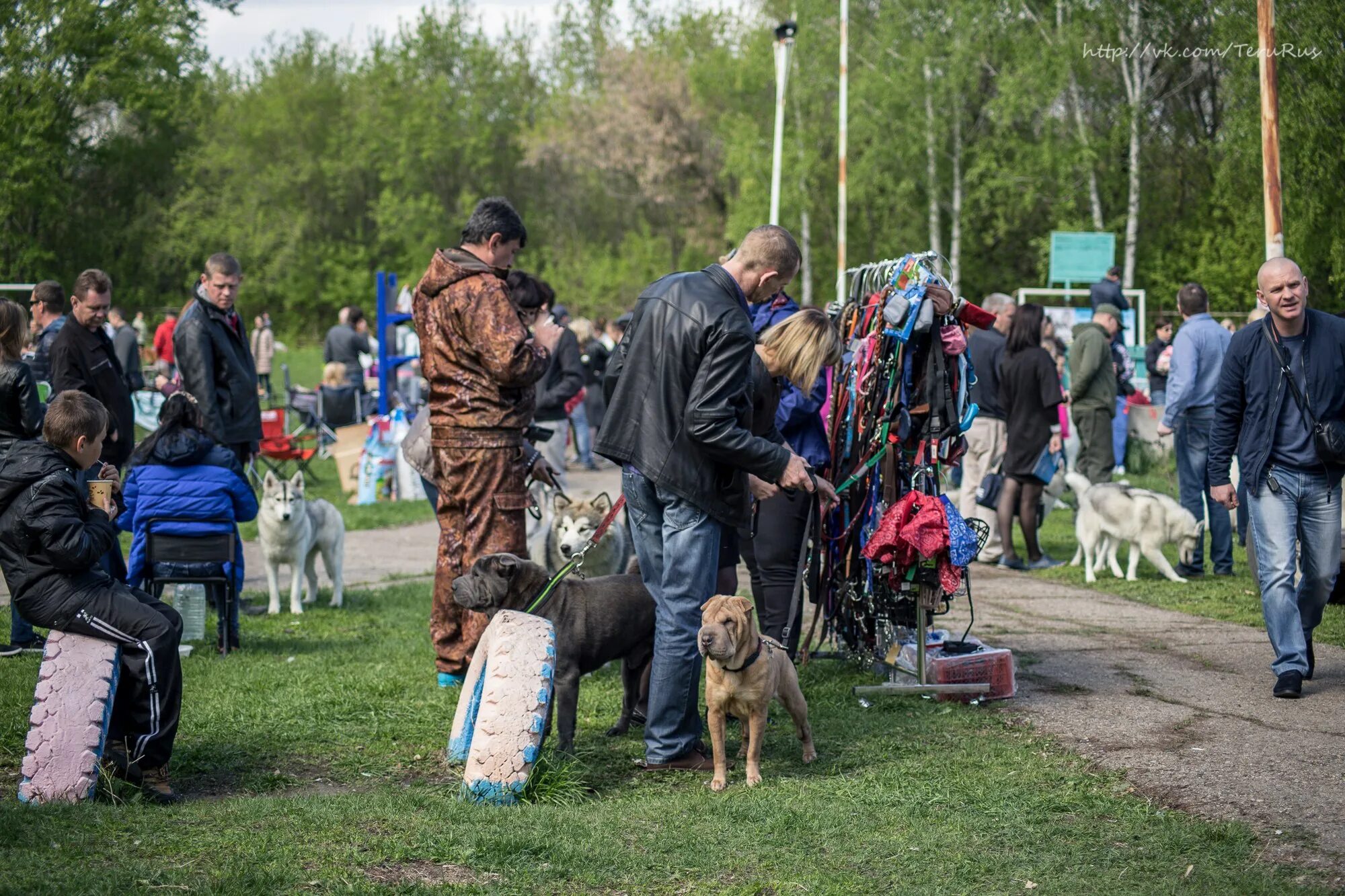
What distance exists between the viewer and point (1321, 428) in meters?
6.22

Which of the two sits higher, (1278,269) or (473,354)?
(1278,269)

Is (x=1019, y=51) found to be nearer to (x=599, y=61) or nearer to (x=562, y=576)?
(x=599, y=61)

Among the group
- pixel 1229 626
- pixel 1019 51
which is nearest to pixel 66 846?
pixel 1229 626

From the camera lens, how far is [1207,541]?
12250 millimetres

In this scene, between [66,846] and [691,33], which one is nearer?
[66,846]

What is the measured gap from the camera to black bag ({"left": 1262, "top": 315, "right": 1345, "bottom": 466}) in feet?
20.3

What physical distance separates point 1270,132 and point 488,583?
26.9 ft

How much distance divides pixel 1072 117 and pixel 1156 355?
15223mm

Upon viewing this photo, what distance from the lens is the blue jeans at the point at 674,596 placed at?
5.11 m

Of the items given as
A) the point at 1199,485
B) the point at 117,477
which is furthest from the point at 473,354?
the point at 1199,485

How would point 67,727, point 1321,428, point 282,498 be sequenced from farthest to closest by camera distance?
point 282,498 → point 1321,428 → point 67,727

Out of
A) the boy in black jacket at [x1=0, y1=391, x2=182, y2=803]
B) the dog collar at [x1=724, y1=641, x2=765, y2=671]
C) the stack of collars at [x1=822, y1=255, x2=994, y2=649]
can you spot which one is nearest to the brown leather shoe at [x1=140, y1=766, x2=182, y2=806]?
the boy in black jacket at [x1=0, y1=391, x2=182, y2=803]

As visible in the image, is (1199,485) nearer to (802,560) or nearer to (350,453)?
(802,560)

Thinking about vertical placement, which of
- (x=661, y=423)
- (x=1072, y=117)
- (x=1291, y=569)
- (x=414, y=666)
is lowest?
(x=414, y=666)
